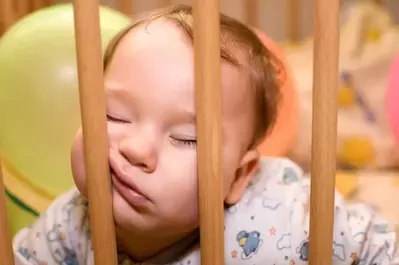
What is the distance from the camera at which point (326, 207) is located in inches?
22.1

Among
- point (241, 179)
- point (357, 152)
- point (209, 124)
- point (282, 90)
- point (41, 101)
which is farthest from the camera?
point (357, 152)

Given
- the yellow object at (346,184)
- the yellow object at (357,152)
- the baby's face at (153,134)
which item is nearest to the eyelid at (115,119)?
the baby's face at (153,134)

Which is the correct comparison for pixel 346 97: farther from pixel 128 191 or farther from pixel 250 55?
pixel 128 191

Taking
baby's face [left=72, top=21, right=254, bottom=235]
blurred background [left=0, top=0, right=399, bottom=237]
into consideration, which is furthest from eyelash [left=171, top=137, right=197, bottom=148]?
blurred background [left=0, top=0, right=399, bottom=237]

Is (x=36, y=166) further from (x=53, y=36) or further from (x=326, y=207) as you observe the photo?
(x=326, y=207)

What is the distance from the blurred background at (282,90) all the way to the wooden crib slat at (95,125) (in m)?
0.44

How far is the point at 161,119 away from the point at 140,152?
5 centimetres

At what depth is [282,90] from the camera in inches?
43.5

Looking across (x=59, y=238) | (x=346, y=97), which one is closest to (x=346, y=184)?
(x=346, y=97)

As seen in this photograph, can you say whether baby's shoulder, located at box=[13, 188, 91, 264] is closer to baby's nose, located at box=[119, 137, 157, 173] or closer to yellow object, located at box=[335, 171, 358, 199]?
baby's nose, located at box=[119, 137, 157, 173]

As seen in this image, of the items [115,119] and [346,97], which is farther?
[346,97]

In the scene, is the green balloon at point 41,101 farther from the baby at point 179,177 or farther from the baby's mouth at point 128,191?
the baby's mouth at point 128,191

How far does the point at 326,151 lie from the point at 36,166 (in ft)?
1.92

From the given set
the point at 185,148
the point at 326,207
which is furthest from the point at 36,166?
the point at 326,207
